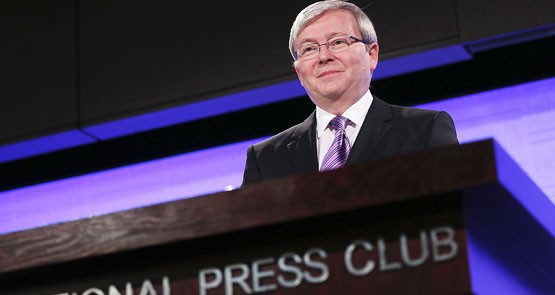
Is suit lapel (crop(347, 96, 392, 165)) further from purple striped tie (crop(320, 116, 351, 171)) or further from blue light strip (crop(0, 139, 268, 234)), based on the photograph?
blue light strip (crop(0, 139, 268, 234))

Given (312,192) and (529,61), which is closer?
(312,192)

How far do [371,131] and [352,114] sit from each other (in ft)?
0.40

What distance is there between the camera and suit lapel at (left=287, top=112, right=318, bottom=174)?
1.80m

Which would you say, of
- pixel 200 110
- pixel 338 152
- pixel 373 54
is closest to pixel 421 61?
pixel 200 110

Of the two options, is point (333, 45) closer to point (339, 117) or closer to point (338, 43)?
point (338, 43)

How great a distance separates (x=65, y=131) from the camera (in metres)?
3.71

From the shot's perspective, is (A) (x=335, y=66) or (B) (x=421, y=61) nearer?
(A) (x=335, y=66)

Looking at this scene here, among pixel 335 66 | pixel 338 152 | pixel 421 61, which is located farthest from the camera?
pixel 421 61

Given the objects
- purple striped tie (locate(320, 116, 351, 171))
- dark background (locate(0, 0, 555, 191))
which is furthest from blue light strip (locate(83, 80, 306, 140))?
purple striped tie (locate(320, 116, 351, 171))

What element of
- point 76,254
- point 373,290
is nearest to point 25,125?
point 76,254

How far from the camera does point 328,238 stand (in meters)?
1.19

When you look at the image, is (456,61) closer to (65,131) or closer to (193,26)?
(193,26)

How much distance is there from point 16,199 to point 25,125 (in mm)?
354

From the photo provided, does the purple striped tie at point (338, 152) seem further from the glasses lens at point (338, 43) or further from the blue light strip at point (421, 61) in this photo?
the blue light strip at point (421, 61)
